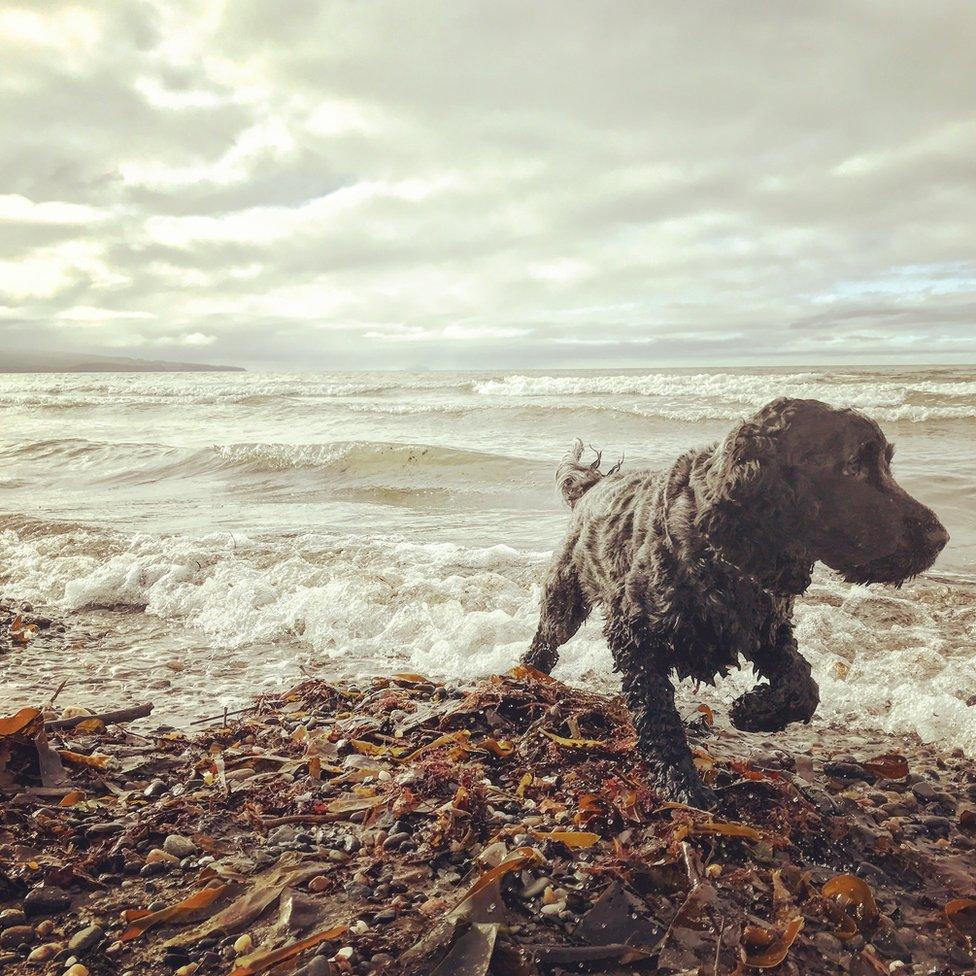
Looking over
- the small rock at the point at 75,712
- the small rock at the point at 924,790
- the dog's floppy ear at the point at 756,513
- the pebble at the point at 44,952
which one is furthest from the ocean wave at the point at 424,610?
the pebble at the point at 44,952

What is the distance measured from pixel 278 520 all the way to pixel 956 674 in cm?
794

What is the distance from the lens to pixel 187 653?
554 centimetres

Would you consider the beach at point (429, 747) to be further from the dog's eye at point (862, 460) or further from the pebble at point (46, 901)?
the dog's eye at point (862, 460)

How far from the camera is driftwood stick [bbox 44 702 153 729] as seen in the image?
3922 mm

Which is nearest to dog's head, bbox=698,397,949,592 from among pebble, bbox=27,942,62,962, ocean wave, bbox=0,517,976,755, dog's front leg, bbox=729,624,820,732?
dog's front leg, bbox=729,624,820,732

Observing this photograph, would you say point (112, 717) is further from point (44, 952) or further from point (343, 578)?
point (343, 578)

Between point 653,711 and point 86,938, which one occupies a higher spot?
point 653,711

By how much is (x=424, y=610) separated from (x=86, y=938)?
387cm

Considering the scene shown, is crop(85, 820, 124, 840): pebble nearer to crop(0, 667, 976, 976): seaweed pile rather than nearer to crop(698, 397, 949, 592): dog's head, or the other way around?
crop(0, 667, 976, 976): seaweed pile

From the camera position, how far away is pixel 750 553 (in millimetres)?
3146

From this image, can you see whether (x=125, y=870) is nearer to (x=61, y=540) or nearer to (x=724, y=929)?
(x=724, y=929)

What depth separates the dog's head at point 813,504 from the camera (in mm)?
3105

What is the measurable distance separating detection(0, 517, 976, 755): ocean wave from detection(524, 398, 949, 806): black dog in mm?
1417

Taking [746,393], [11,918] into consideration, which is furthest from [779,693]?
[746,393]
